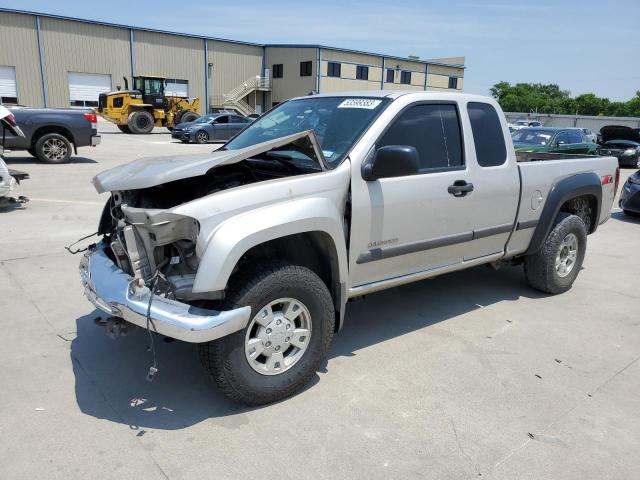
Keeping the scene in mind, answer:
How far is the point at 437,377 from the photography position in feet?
12.2

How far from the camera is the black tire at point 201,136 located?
2397cm

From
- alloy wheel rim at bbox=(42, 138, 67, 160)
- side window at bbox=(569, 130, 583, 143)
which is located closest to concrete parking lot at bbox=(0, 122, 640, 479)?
side window at bbox=(569, 130, 583, 143)

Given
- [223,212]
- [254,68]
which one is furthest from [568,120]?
[223,212]

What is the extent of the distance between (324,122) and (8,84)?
136 feet

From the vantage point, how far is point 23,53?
37594 millimetres

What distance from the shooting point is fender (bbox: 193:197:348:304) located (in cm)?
281

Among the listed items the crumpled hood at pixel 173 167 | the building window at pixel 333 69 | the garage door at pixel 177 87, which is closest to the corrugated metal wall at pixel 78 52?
the garage door at pixel 177 87

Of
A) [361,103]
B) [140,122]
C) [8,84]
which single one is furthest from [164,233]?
[8,84]

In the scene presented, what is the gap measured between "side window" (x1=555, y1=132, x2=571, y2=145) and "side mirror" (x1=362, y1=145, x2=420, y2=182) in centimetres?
1071

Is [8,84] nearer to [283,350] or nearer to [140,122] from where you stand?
[140,122]

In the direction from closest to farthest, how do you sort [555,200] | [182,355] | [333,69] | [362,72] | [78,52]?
1. [182,355]
2. [555,200]
3. [78,52]
4. [333,69]
5. [362,72]

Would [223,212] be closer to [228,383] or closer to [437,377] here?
[228,383]

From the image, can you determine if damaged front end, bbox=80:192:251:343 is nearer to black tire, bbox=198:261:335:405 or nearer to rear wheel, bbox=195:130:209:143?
black tire, bbox=198:261:335:405

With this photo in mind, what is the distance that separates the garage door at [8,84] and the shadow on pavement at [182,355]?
4031 cm
